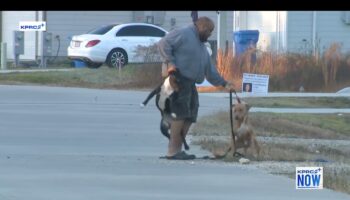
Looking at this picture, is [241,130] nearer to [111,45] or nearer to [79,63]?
[111,45]

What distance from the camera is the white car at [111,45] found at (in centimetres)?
2855

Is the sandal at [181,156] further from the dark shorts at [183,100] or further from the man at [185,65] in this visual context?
the dark shorts at [183,100]

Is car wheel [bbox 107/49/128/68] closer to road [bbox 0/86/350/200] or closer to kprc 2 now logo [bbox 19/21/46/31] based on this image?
Answer: kprc 2 now logo [bbox 19/21/46/31]

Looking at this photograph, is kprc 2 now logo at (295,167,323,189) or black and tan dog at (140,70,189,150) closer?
kprc 2 now logo at (295,167,323,189)

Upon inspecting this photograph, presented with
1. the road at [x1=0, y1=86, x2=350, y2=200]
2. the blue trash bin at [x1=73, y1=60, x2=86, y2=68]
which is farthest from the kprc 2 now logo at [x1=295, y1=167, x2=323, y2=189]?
the blue trash bin at [x1=73, y1=60, x2=86, y2=68]

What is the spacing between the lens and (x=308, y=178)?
971 cm

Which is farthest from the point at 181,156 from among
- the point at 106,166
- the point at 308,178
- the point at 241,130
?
the point at 308,178

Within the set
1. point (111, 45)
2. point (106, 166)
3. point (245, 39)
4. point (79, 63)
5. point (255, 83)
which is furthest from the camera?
point (79, 63)

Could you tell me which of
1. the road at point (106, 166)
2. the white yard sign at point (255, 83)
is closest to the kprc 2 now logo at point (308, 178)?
the road at point (106, 166)

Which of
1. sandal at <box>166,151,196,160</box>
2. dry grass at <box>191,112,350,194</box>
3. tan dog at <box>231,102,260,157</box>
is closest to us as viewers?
dry grass at <box>191,112,350,194</box>

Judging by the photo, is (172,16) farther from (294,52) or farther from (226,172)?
(226,172)

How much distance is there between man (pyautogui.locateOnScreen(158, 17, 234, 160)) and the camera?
37.0 feet

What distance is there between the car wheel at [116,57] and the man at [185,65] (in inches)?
669

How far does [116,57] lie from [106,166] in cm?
1789
